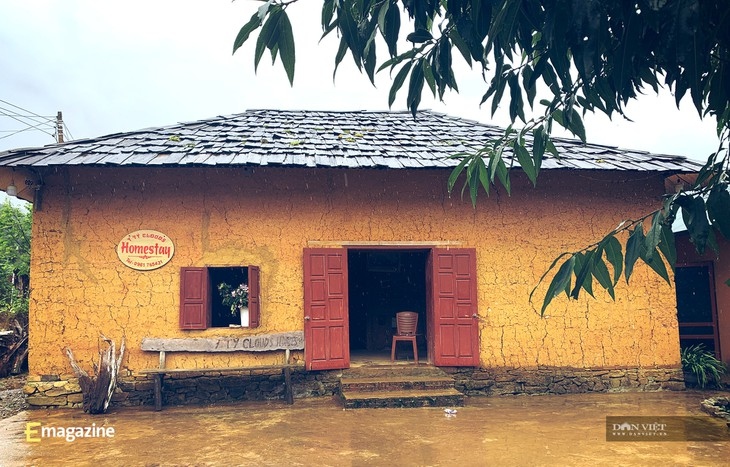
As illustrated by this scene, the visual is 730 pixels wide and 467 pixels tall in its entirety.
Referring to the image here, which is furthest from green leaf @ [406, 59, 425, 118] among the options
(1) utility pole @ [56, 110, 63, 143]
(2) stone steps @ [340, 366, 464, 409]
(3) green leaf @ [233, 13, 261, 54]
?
(1) utility pole @ [56, 110, 63, 143]

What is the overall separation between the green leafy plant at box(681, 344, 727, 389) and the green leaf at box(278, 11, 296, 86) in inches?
344

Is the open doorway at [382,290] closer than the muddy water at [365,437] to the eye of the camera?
No

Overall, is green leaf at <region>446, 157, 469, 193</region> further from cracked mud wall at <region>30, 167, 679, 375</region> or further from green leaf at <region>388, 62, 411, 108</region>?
cracked mud wall at <region>30, 167, 679, 375</region>

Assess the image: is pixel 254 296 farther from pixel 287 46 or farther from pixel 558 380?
pixel 287 46

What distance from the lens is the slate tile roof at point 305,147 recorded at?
280 inches

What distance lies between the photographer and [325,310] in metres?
7.52

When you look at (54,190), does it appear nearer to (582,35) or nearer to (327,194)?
(327,194)

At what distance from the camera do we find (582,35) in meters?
1.26

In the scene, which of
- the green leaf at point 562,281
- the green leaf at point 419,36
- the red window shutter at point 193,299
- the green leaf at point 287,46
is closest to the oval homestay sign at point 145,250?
the red window shutter at point 193,299

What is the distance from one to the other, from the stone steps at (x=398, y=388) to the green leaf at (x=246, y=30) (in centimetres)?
599

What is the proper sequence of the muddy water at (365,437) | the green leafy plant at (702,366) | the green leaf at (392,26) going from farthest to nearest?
A: the green leafy plant at (702,366), the muddy water at (365,437), the green leaf at (392,26)

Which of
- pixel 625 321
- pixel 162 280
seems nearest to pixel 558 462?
pixel 625 321

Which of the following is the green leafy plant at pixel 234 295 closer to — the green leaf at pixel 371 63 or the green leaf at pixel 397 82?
the green leaf at pixel 397 82

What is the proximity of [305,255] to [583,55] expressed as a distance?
6.40m
